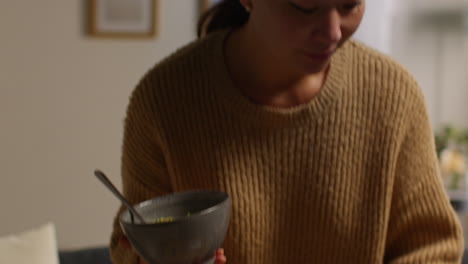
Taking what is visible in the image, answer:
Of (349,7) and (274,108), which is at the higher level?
(349,7)

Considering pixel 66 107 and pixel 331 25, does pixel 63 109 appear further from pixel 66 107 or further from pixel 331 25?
pixel 331 25

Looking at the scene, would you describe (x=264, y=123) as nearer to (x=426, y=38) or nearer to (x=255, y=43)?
(x=255, y=43)

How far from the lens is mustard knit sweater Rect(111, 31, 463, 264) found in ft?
4.19

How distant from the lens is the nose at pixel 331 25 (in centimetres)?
99

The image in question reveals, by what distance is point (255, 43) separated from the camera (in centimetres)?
123

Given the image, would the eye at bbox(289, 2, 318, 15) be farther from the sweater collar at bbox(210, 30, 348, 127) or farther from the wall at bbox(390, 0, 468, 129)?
the wall at bbox(390, 0, 468, 129)

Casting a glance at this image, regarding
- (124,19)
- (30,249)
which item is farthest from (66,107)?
(30,249)

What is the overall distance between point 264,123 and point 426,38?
2.74m

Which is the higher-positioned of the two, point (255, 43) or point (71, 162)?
point (255, 43)

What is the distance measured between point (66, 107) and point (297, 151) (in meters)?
1.95

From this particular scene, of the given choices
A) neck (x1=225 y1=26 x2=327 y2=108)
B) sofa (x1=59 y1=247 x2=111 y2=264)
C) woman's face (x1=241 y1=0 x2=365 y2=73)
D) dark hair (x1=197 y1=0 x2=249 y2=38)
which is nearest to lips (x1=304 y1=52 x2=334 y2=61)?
woman's face (x1=241 y1=0 x2=365 y2=73)

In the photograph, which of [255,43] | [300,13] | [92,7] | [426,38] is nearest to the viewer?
[300,13]

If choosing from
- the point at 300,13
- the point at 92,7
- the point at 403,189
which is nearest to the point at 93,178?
the point at 92,7

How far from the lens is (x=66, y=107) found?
3.02 meters
